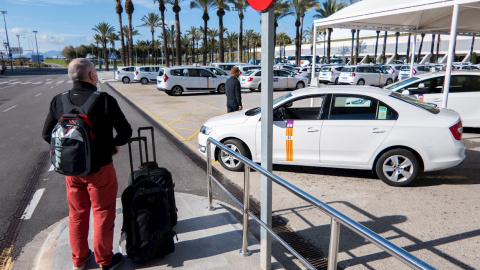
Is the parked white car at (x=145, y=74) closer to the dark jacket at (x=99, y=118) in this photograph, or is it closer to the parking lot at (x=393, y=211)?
the parking lot at (x=393, y=211)

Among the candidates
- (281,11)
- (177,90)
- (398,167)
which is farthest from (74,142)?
(281,11)

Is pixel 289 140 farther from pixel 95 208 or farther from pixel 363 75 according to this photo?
pixel 363 75

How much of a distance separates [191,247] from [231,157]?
8.99 ft

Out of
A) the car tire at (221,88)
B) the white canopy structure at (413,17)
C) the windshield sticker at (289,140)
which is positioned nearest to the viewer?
the windshield sticker at (289,140)

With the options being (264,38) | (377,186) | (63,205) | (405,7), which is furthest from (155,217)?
(405,7)

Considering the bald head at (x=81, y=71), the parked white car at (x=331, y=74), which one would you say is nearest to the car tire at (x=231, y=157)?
the bald head at (x=81, y=71)

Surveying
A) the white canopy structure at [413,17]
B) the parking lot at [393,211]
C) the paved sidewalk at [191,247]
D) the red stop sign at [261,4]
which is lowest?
the parking lot at [393,211]

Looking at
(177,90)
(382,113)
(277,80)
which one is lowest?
(177,90)

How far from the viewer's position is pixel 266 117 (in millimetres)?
2832

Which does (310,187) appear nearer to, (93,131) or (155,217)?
(155,217)

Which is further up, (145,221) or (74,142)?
(74,142)

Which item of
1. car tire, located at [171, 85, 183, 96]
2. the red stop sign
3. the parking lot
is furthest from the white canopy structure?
car tire, located at [171, 85, 183, 96]

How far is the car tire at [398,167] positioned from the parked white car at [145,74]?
2667 centimetres

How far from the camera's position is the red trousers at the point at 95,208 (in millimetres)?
2785
